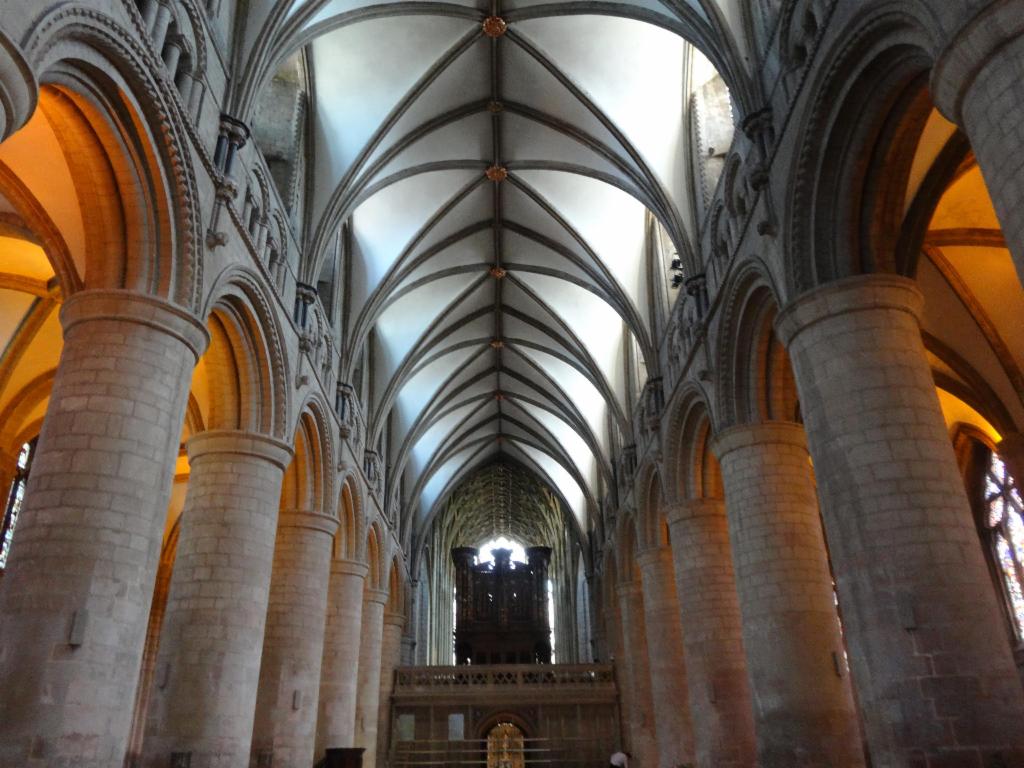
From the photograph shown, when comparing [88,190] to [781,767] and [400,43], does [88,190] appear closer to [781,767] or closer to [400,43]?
[400,43]

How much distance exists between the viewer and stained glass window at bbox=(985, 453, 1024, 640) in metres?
18.5

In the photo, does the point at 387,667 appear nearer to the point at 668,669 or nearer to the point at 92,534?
the point at 668,669

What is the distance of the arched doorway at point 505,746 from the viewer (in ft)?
91.5

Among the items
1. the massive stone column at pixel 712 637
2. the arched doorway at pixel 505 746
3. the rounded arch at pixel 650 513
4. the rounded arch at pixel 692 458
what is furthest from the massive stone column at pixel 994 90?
the arched doorway at pixel 505 746

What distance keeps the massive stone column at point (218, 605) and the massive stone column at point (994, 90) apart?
9913 mm

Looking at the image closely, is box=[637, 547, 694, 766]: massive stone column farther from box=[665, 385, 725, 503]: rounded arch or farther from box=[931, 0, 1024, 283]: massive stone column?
box=[931, 0, 1024, 283]: massive stone column

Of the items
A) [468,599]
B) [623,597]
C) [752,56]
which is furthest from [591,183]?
[468,599]

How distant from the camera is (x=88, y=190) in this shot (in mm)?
9289

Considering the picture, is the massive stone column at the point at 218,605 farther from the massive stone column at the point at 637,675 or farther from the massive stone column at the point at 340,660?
the massive stone column at the point at 637,675

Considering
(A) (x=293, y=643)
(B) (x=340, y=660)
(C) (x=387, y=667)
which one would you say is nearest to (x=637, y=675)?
(C) (x=387, y=667)

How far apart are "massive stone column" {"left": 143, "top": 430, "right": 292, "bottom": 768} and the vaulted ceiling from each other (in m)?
4.21

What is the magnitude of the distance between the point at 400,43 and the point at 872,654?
12.9 m

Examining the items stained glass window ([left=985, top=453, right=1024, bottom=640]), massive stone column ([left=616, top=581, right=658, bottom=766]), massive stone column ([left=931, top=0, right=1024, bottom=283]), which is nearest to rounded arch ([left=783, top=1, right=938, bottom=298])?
massive stone column ([left=931, top=0, right=1024, bottom=283])

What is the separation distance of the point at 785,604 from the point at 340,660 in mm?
10717
